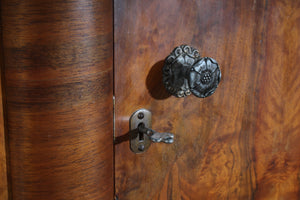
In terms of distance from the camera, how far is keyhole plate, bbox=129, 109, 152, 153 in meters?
0.71

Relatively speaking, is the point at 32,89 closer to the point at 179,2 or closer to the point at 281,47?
the point at 179,2

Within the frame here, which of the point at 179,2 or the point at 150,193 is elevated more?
the point at 179,2

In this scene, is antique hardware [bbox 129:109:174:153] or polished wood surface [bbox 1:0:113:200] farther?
antique hardware [bbox 129:109:174:153]

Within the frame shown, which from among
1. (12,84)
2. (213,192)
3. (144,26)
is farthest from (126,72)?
(213,192)

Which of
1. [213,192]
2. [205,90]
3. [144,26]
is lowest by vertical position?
[213,192]

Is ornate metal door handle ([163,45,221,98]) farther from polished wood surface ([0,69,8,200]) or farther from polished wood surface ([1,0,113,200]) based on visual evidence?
polished wood surface ([0,69,8,200])

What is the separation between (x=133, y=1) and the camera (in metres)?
0.65

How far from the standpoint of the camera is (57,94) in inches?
22.4

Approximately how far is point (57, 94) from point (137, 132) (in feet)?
0.66

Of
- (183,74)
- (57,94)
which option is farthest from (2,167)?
(183,74)

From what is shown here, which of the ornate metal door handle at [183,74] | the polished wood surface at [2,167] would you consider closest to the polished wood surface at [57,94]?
the polished wood surface at [2,167]

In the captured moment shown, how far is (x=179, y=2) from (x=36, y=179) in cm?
38

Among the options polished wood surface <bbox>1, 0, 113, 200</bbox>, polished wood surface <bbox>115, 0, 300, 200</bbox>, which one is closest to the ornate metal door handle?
polished wood surface <bbox>115, 0, 300, 200</bbox>

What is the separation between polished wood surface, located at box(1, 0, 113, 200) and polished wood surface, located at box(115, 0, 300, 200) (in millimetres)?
79
